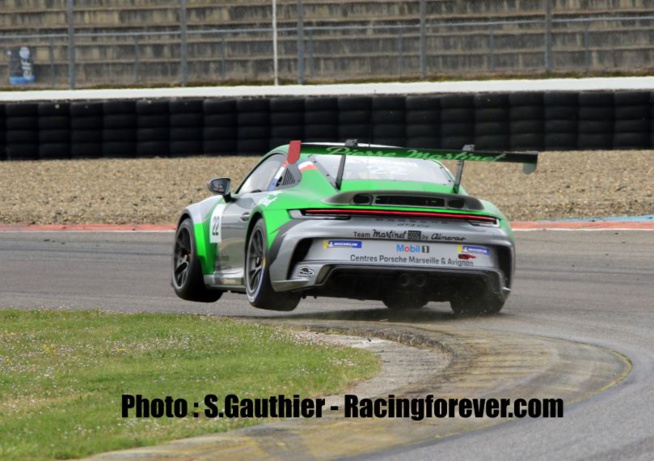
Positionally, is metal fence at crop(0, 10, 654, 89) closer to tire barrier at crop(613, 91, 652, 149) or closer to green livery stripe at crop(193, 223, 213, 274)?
tire barrier at crop(613, 91, 652, 149)

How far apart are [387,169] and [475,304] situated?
48.9 inches

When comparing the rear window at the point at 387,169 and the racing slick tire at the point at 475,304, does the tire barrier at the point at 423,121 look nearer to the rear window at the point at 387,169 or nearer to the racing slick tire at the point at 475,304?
the rear window at the point at 387,169

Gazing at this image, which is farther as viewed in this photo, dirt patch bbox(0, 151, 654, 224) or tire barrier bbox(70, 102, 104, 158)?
tire barrier bbox(70, 102, 104, 158)

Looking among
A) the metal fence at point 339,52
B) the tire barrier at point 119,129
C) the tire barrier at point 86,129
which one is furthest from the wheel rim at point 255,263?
the metal fence at point 339,52

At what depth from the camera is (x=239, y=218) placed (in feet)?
36.7

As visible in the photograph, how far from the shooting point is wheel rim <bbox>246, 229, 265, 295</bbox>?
414 inches

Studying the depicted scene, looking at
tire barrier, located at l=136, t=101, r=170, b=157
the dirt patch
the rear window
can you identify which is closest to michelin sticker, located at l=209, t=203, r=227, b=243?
the rear window

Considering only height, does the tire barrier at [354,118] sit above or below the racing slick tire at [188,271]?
above

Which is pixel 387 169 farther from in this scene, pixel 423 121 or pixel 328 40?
pixel 328 40

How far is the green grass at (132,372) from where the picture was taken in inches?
239

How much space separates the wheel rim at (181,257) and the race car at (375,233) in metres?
1.22

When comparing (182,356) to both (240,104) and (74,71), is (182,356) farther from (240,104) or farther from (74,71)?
(74,71)

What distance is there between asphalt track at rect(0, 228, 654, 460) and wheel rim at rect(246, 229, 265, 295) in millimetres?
323

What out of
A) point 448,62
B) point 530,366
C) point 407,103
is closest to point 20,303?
point 530,366
